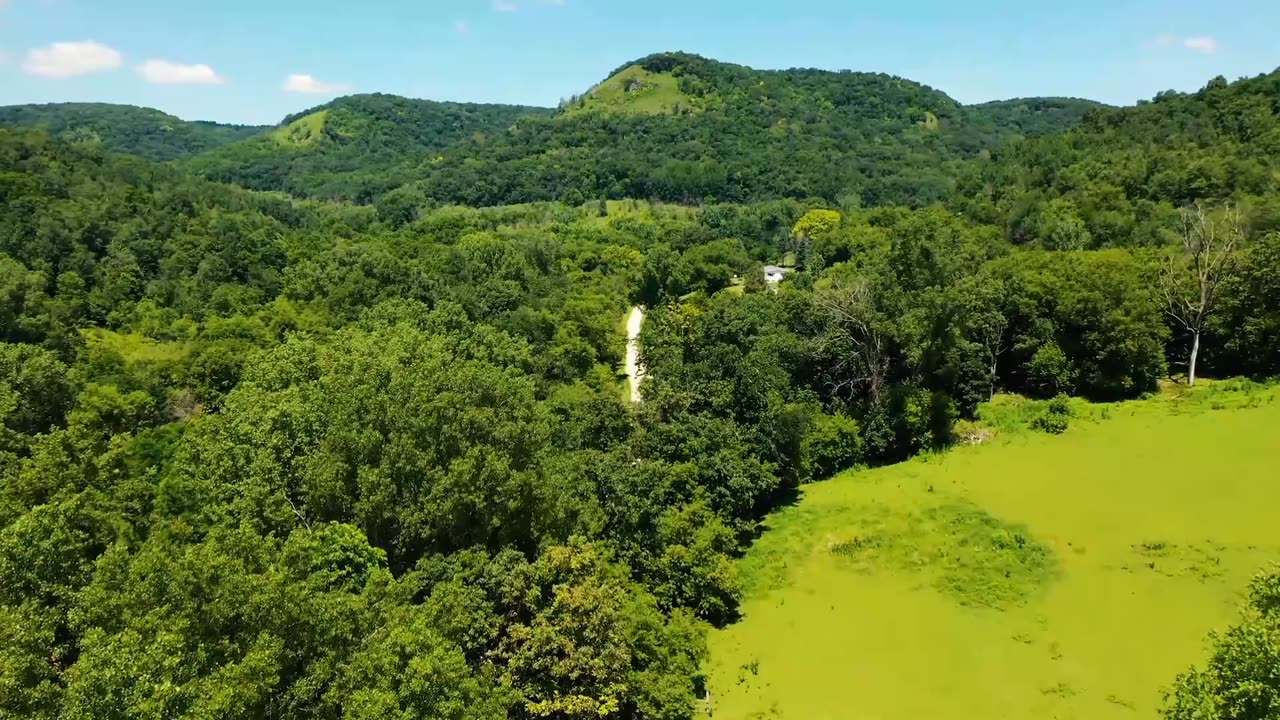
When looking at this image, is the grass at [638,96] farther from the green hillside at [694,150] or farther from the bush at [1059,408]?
the bush at [1059,408]

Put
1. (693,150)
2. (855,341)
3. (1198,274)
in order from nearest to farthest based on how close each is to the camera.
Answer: (855,341) → (1198,274) → (693,150)

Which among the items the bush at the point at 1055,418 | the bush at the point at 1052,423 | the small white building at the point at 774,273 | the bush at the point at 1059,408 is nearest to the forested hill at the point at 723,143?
the small white building at the point at 774,273

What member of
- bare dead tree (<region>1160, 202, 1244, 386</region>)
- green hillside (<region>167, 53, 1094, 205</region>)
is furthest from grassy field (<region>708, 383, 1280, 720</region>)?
green hillside (<region>167, 53, 1094, 205</region>)

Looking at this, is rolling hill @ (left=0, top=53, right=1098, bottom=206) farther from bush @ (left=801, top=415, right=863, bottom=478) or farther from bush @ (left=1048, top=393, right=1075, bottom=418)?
bush @ (left=801, top=415, right=863, bottom=478)

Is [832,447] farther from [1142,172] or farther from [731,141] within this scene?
[731,141]

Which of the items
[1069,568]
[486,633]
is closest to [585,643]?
[486,633]

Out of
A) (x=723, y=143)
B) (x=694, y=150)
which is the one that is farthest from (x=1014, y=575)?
(x=723, y=143)

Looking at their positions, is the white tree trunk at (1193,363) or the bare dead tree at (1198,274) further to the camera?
the bare dead tree at (1198,274)
